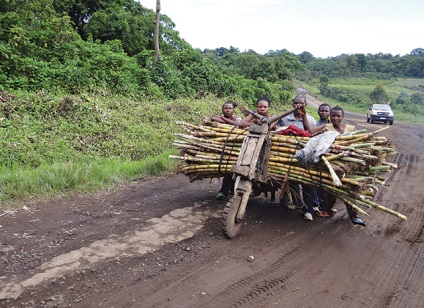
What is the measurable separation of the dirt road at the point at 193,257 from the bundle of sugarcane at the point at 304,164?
1.99 ft

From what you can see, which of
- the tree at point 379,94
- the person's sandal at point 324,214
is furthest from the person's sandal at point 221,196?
the tree at point 379,94

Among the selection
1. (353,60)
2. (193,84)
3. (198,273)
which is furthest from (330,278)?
(353,60)

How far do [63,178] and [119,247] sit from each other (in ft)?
8.08

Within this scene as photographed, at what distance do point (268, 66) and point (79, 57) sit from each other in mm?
21552

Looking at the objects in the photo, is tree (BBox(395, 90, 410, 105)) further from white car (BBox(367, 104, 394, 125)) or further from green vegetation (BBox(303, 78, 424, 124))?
white car (BBox(367, 104, 394, 125))

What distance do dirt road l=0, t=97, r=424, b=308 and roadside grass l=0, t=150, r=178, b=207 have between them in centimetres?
37

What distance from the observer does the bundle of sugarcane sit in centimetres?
452

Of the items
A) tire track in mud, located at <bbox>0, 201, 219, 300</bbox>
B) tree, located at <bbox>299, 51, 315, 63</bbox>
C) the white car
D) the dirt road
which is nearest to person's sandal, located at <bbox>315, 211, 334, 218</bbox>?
the dirt road

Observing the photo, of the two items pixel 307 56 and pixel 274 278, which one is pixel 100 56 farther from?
pixel 307 56

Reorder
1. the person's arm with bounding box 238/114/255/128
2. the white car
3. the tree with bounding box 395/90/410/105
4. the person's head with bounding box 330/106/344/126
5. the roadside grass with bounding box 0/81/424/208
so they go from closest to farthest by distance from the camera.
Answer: the person's arm with bounding box 238/114/255/128 < the person's head with bounding box 330/106/344/126 < the roadside grass with bounding box 0/81/424/208 < the white car < the tree with bounding box 395/90/410/105

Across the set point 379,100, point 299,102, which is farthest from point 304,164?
point 379,100

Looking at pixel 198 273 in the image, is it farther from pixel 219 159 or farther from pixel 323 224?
pixel 323 224

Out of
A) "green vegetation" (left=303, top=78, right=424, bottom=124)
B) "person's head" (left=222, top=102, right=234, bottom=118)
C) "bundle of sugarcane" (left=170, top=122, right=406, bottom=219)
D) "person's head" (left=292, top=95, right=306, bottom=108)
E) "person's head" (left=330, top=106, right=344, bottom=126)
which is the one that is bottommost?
"green vegetation" (left=303, top=78, right=424, bottom=124)

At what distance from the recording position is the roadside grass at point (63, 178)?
5559 millimetres
